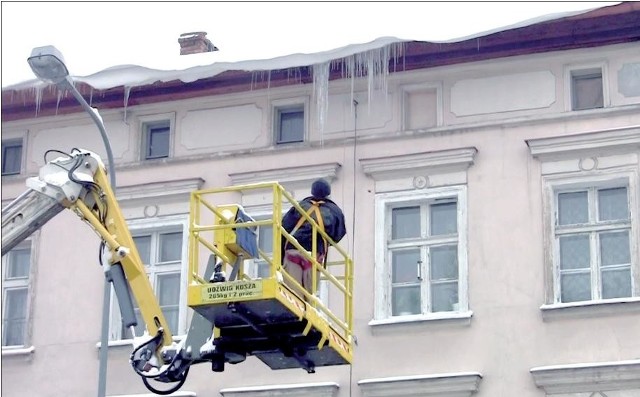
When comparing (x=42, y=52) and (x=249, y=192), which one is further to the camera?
(x=249, y=192)

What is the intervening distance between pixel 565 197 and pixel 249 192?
4.23 metres

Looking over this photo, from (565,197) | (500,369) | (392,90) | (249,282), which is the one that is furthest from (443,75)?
(249,282)

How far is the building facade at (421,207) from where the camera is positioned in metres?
19.8

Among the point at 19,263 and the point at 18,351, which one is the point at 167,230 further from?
the point at 18,351

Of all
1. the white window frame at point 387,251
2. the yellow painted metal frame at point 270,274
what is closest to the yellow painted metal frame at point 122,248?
the yellow painted metal frame at point 270,274

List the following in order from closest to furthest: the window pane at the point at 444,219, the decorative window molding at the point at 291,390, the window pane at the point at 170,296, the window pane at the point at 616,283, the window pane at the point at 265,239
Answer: the window pane at the point at 616,283, the decorative window molding at the point at 291,390, the window pane at the point at 444,219, the window pane at the point at 265,239, the window pane at the point at 170,296

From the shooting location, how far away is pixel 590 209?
20.0m

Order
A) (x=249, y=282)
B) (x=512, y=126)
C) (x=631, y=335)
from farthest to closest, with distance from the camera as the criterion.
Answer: (x=512, y=126)
(x=631, y=335)
(x=249, y=282)

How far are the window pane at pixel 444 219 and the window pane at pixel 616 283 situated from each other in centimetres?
205

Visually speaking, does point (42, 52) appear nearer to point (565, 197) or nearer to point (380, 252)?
point (380, 252)

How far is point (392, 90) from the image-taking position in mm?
21484

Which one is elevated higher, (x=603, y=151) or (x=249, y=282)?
(x=603, y=151)

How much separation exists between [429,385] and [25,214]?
6.15m

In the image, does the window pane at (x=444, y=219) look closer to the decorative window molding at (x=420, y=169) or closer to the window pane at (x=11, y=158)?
the decorative window molding at (x=420, y=169)
